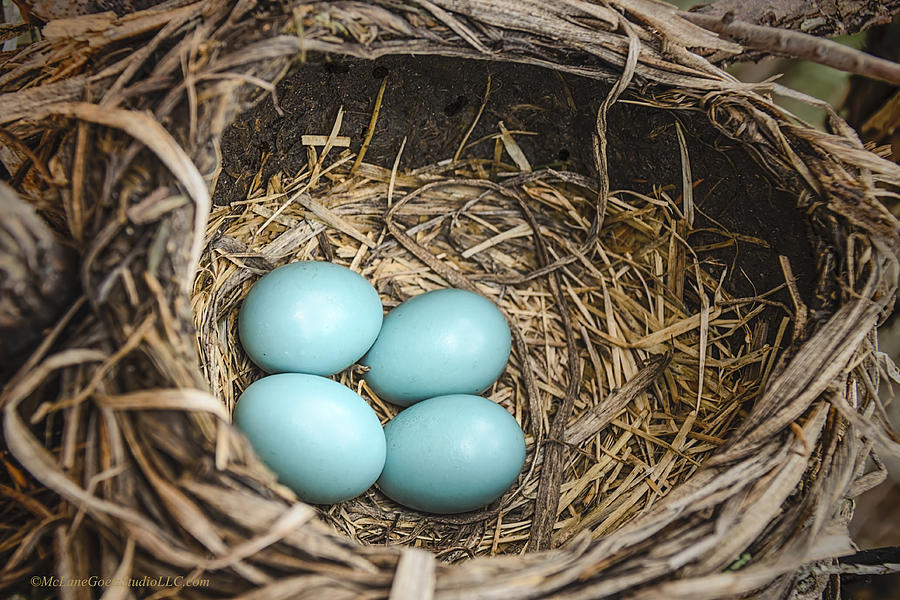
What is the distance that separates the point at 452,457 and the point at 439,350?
177 millimetres

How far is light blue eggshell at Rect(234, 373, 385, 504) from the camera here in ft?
2.82

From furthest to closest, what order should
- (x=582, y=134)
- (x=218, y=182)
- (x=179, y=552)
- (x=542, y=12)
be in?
(x=582, y=134), (x=218, y=182), (x=542, y=12), (x=179, y=552)

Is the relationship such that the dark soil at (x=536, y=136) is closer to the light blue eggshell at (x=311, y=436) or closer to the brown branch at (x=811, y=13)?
the brown branch at (x=811, y=13)

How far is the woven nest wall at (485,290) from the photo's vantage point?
629mm

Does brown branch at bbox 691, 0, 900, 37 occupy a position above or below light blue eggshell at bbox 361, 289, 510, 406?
above

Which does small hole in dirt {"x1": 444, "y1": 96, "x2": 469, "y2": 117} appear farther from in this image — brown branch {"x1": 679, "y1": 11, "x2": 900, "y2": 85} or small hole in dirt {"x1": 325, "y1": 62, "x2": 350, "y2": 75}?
brown branch {"x1": 679, "y1": 11, "x2": 900, "y2": 85}

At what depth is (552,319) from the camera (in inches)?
48.4

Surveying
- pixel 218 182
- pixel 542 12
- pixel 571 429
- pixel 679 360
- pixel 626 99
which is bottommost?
pixel 571 429

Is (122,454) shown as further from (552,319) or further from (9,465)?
(552,319)

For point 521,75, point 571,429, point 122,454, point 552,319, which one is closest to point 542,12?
point 521,75

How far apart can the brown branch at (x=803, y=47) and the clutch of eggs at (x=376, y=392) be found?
558mm

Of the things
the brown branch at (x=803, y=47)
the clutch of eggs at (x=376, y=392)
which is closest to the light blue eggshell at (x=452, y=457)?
the clutch of eggs at (x=376, y=392)

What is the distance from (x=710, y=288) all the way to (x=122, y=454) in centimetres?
95

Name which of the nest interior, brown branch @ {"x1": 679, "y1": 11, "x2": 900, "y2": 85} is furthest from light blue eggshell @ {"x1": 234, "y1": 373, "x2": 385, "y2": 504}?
brown branch @ {"x1": 679, "y1": 11, "x2": 900, "y2": 85}
